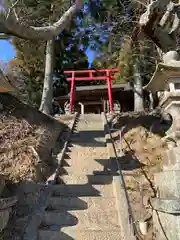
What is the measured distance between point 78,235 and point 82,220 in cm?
32

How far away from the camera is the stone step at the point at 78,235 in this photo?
134 inches

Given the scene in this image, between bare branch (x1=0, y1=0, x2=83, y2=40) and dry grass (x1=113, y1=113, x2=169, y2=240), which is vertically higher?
bare branch (x1=0, y1=0, x2=83, y2=40)

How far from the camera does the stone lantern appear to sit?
3523 millimetres

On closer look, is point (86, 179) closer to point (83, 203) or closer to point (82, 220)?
point (83, 203)

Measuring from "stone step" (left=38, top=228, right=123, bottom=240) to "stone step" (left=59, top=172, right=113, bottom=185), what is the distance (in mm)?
1460

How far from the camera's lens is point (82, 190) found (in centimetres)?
→ 464

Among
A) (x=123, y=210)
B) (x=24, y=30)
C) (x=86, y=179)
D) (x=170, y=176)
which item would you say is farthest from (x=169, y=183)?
(x=24, y=30)

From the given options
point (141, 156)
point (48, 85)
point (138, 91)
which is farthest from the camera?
point (138, 91)

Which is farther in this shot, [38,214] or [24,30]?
[24,30]

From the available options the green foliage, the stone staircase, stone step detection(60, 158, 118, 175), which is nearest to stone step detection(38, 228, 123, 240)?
the stone staircase

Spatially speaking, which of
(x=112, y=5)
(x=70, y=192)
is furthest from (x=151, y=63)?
(x=70, y=192)

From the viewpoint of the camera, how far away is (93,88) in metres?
16.6

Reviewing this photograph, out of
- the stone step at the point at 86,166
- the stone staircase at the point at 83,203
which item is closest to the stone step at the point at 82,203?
the stone staircase at the point at 83,203

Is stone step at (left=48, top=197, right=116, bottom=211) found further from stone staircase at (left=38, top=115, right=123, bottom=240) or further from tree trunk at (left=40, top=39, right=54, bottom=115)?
tree trunk at (left=40, top=39, right=54, bottom=115)
